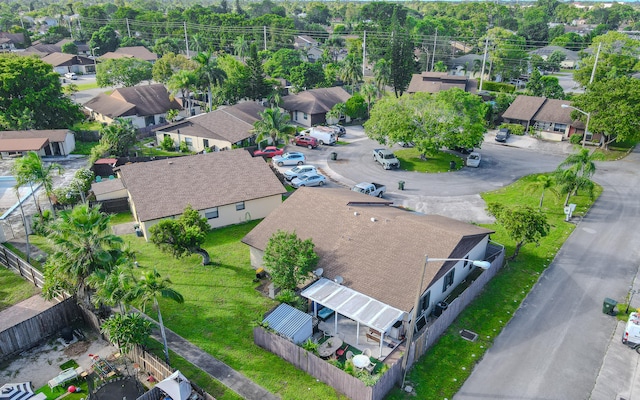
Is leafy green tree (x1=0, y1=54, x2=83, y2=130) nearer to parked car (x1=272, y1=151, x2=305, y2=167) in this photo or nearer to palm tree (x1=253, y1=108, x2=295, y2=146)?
palm tree (x1=253, y1=108, x2=295, y2=146)

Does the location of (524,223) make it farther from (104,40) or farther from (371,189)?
(104,40)

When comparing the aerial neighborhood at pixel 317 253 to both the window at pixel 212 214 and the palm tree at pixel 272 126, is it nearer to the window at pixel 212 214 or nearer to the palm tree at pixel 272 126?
the palm tree at pixel 272 126

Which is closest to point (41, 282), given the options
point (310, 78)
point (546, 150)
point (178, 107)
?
point (178, 107)

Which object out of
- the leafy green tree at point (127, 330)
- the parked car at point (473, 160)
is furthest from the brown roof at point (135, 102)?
the leafy green tree at point (127, 330)

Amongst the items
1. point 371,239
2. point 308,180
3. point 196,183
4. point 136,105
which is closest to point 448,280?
point 371,239

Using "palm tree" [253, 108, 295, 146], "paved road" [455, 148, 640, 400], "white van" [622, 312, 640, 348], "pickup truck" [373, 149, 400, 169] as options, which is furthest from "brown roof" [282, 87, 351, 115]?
"white van" [622, 312, 640, 348]

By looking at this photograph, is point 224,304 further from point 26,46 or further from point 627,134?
point 26,46
